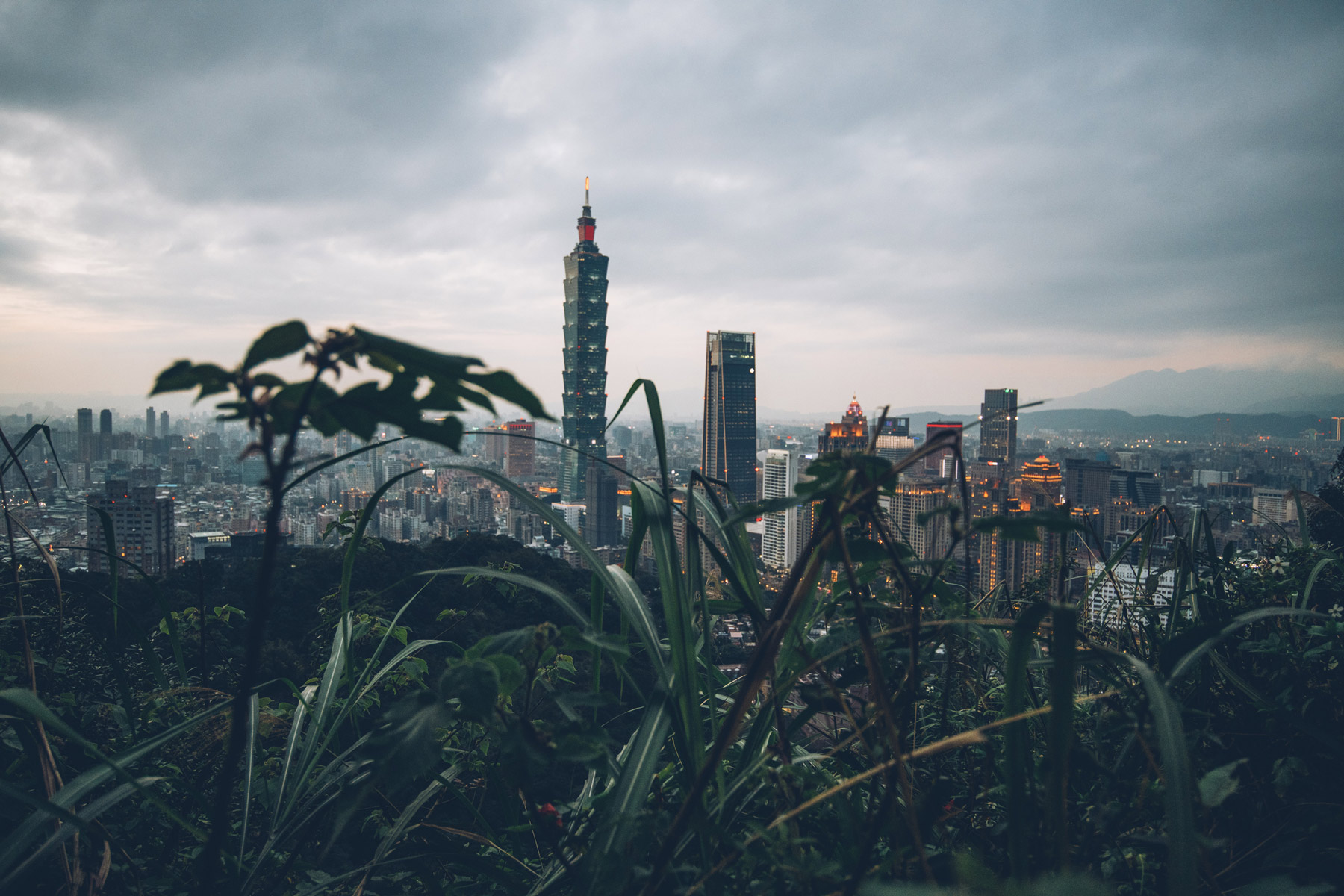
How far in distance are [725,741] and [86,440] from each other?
8218 mm

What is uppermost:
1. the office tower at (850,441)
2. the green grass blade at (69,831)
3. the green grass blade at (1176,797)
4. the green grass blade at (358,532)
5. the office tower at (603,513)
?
the office tower at (850,441)

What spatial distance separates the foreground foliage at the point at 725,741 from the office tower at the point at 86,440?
17.7ft

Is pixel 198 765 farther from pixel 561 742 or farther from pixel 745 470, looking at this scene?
pixel 745 470

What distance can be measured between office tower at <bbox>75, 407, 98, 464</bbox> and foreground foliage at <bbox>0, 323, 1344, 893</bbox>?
5.41m

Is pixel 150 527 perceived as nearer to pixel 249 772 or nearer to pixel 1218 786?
pixel 249 772

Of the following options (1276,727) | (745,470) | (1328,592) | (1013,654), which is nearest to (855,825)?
(1013,654)

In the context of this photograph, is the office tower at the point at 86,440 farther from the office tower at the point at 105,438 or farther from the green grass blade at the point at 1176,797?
the green grass blade at the point at 1176,797

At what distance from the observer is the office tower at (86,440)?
506 centimetres

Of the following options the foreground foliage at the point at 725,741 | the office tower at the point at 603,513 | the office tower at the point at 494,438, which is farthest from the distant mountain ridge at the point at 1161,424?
the foreground foliage at the point at 725,741

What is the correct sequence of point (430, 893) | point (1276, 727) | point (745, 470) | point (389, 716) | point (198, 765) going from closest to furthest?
1. point (389, 716)
2. point (430, 893)
3. point (1276, 727)
4. point (198, 765)
5. point (745, 470)

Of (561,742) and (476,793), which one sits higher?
(561,742)

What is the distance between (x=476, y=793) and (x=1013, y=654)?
0.85 meters

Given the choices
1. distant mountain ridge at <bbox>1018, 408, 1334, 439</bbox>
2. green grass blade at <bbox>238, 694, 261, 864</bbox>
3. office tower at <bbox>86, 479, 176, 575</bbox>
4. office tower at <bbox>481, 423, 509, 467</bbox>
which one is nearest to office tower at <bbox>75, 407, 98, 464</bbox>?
office tower at <bbox>86, 479, 176, 575</bbox>

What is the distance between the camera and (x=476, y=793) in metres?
0.96
